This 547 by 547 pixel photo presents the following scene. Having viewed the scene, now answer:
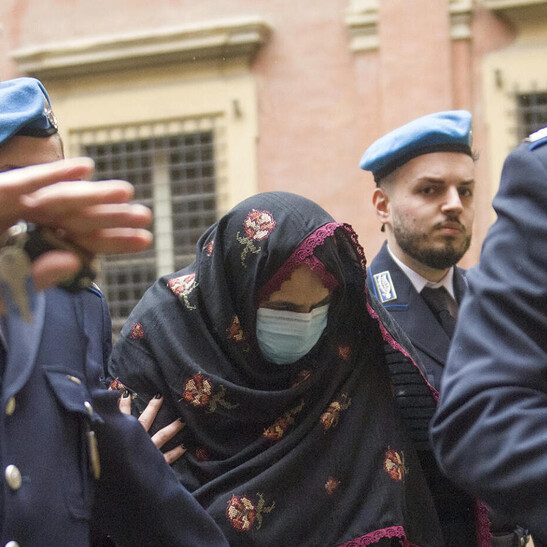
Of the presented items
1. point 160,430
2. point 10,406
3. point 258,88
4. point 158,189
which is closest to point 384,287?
point 160,430

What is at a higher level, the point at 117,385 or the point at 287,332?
the point at 287,332

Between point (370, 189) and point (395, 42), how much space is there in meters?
1.05

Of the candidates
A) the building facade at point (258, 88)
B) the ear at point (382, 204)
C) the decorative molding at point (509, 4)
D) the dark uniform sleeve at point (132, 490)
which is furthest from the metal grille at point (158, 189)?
the dark uniform sleeve at point (132, 490)

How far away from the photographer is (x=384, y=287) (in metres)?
3.29

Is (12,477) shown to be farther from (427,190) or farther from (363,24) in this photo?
(363,24)

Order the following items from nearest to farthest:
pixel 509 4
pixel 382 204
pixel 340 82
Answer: pixel 382 204 < pixel 509 4 < pixel 340 82

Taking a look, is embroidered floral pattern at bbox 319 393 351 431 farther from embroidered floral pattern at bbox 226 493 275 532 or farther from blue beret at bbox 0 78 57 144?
blue beret at bbox 0 78 57 144

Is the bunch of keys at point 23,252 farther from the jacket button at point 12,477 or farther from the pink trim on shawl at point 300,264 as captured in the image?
the pink trim on shawl at point 300,264

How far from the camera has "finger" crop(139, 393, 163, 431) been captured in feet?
8.48

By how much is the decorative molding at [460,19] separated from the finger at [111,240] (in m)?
6.35

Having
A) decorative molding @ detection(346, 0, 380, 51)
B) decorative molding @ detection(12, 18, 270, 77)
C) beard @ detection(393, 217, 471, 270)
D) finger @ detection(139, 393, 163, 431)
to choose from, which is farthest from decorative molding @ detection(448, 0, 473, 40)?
finger @ detection(139, 393, 163, 431)

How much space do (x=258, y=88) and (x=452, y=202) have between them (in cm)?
449

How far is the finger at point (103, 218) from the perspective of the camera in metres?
1.10

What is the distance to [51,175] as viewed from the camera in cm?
108
